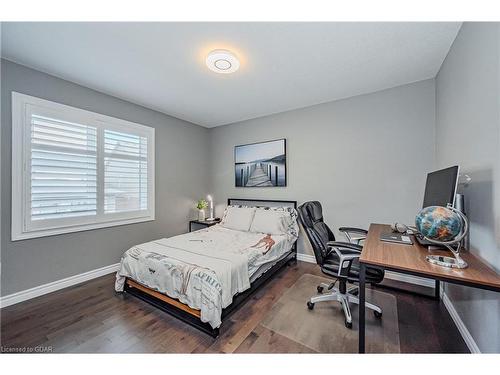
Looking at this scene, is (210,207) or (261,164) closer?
(261,164)

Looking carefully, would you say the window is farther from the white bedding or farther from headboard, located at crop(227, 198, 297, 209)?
headboard, located at crop(227, 198, 297, 209)

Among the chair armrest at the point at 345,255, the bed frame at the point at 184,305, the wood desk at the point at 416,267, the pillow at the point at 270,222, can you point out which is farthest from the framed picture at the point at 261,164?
the wood desk at the point at 416,267

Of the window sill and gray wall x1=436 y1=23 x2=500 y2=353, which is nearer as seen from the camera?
gray wall x1=436 y1=23 x2=500 y2=353

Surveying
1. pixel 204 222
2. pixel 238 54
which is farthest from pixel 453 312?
pixel 204 222

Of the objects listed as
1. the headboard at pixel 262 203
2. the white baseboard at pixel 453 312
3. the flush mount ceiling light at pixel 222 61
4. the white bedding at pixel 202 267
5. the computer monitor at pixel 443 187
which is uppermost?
the flush mount ceiling light at pixel 222 61

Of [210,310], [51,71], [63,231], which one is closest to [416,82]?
[210,310]

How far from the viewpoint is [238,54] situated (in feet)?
6.29

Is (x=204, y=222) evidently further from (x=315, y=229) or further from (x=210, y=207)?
(x=315, y=229)

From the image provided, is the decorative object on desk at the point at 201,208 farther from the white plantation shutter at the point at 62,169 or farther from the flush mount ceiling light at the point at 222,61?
the flush mount ceiling light at the point at 222,61

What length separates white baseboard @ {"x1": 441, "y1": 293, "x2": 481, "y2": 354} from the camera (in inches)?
54.6

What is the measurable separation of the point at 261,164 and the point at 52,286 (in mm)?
3244

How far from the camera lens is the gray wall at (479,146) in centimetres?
119

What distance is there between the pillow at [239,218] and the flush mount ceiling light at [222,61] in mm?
2051

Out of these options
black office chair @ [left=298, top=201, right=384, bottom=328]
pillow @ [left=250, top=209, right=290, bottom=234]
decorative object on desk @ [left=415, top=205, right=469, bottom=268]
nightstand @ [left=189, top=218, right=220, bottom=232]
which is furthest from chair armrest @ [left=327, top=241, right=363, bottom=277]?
nightstand @ [left=189, top=218, right=220, bottom=232]
